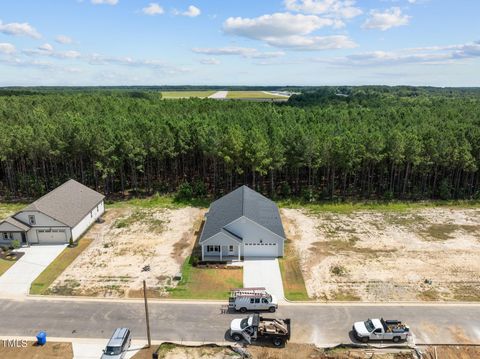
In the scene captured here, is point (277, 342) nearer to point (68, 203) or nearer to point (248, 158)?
point (68, 203)

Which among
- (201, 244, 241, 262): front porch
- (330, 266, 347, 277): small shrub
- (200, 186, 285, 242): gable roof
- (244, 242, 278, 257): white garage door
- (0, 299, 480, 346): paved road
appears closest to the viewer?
(0, 299, 480, 346): paved road

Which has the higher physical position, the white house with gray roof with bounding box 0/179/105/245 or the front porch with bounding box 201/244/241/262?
the white house with gray roof with bounding box 0/179/105/245

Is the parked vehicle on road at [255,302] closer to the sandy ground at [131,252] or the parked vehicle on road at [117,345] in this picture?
the sandy ground at [131,252]

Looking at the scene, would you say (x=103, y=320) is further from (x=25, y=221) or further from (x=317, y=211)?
(x=317, y=211)

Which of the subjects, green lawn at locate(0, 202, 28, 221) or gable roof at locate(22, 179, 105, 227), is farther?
green lawn at locate(0, 202, 28, 221)

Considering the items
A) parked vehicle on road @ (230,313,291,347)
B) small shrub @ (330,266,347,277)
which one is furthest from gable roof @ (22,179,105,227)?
small shrub @ (330,266,347,277)

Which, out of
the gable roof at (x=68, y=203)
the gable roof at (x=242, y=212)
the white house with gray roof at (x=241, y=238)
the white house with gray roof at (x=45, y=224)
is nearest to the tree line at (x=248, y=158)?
the gable roof at (x=68, y=203)

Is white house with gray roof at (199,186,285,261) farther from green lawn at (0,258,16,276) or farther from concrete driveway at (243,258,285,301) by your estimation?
green lawn at (0,258,16,276)
